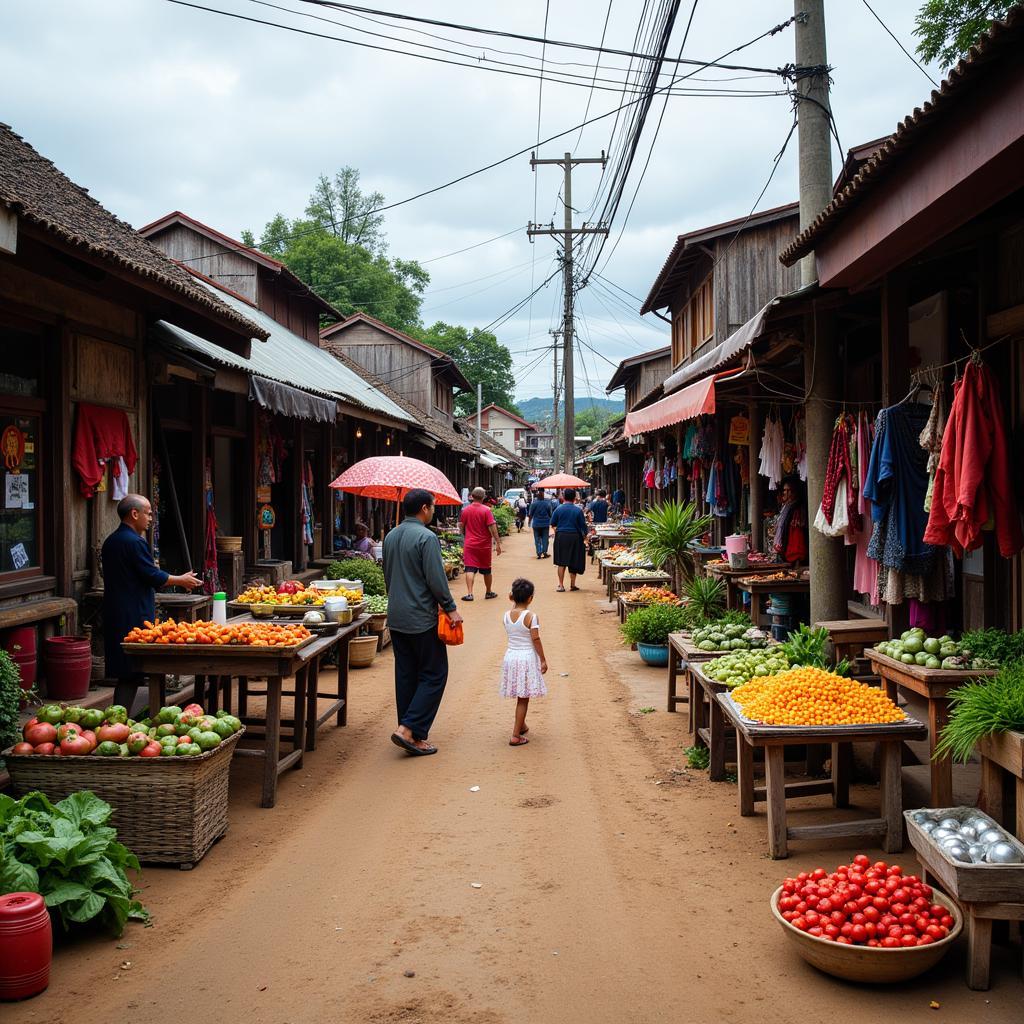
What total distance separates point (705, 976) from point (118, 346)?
7.73 meters

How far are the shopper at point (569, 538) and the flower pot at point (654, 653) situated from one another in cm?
719

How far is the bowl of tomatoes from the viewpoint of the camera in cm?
392

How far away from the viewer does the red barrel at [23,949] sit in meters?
3.96

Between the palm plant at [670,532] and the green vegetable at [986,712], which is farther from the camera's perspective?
the palm plant at [670,532]

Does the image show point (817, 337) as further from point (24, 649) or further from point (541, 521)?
point (541, 521)

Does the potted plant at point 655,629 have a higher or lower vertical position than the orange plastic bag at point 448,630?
lower

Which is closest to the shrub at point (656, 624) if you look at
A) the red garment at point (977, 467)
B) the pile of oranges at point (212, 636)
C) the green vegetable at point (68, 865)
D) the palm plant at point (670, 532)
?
the palm plant at point (670, 532)

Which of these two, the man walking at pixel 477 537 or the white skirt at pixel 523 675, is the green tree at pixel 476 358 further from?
the white skirt at pixel 523 675

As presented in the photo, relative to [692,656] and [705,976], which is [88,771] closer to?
[705,976]

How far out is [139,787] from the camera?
17.8ft

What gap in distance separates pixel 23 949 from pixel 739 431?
11.8m

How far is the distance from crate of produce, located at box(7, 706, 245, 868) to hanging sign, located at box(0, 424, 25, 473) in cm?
296

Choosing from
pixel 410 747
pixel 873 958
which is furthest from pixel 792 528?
pixel 873 958

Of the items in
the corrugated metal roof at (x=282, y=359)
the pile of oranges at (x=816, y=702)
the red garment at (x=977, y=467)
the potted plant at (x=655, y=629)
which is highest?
the corrugated metal roof at (x=282, y=359)
